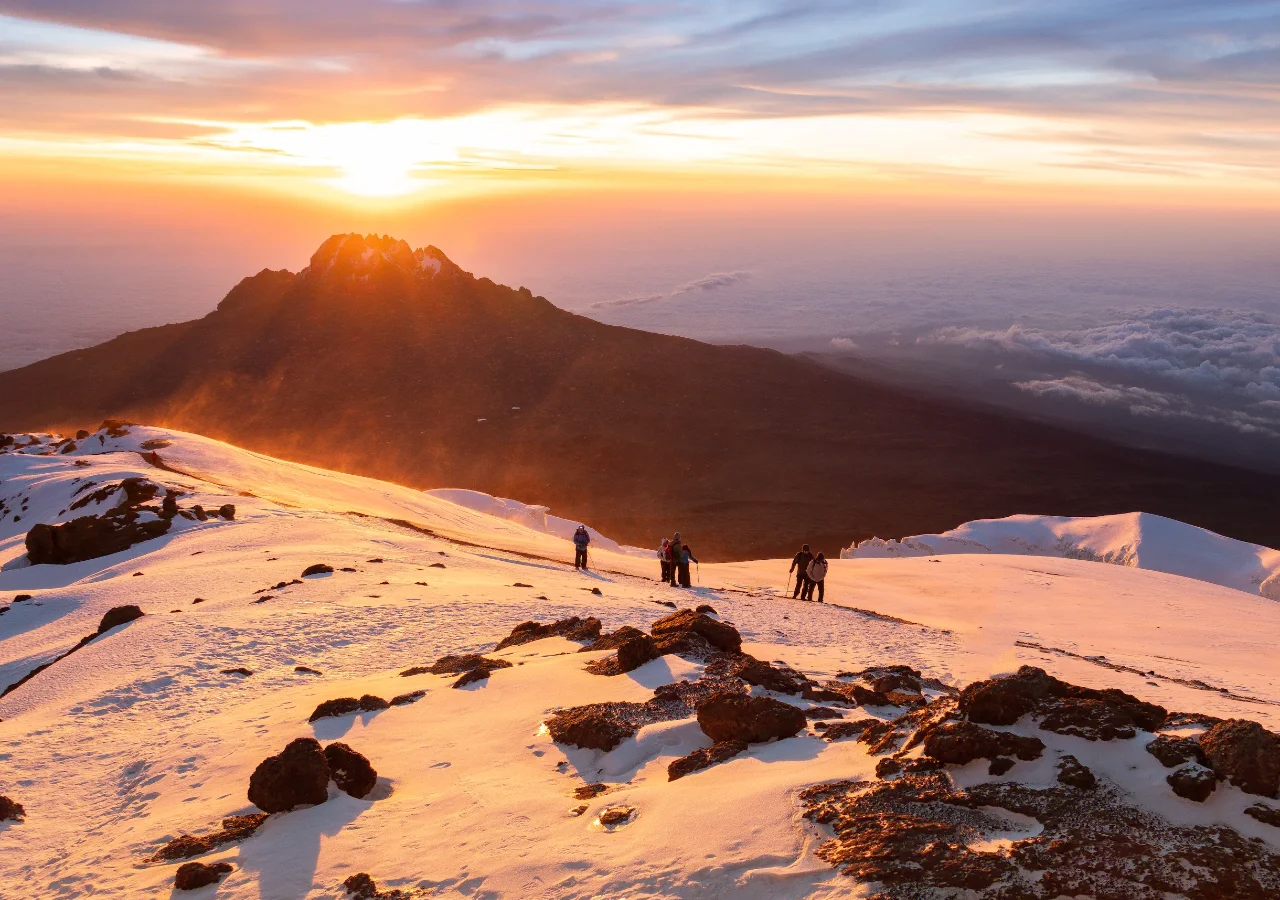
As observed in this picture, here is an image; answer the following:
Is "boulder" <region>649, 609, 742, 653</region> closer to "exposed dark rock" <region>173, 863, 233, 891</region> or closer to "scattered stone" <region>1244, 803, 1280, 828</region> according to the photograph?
"exposed dark rock" <region>173, 863, 233, 891</region>

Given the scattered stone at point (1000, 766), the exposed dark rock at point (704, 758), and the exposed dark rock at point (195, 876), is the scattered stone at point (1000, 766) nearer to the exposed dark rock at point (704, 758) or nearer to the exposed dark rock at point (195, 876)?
the exposed dark rock at point (704, 758)

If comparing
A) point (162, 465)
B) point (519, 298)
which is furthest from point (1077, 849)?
point (519, 298)

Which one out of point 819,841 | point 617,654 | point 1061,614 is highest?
point 819,841

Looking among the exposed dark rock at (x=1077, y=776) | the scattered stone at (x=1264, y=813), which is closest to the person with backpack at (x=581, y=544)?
the exposed dark rock at (x=1077, y=776)

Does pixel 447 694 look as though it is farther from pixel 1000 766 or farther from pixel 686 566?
pixel 686 566

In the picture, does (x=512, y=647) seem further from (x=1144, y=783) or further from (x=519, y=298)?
(x=519, y=298)

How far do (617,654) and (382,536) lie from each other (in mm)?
12908

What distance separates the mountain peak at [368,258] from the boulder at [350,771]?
72.0 m

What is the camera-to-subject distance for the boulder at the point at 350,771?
762cm

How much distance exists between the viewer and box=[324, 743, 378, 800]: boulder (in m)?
7.62

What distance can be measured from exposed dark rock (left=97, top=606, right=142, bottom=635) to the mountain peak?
6531 cm

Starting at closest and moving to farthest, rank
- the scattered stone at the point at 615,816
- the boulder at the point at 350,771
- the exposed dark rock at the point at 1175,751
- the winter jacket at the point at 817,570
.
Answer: the exposed dark rock at the point at 1175,751, the scattered stone at the point at 615,816, the boulder at the point at 350,771, the winter jacket at the point at 817,570

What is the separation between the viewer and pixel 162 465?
30.3 metres

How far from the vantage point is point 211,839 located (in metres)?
7.11
